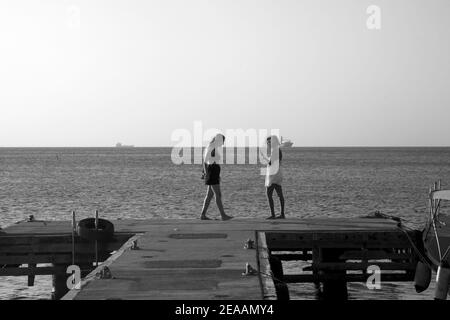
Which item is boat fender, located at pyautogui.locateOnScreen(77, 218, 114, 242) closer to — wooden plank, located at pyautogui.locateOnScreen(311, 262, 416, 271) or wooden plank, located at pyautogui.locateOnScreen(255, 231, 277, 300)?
wooden plank, located at pyautogui.locateOnScreen(255, 231, 277, 300)

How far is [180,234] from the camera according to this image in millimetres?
13227

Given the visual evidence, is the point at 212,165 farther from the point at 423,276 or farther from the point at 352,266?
the point at 423,276

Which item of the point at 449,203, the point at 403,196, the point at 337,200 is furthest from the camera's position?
the point at 403,196

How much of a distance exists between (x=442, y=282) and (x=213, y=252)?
432 centimetres

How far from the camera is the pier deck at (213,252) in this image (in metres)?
8.28

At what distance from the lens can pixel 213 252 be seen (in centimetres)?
1090

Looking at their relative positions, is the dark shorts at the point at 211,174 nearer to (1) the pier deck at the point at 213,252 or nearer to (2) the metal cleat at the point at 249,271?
(1) the pier deck at the point at 213,252

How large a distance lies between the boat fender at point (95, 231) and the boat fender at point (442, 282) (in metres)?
6.39

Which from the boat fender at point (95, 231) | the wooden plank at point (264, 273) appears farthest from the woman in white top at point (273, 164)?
the boat fender at point (95, 231)

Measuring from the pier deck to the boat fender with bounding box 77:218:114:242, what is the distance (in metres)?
0.30
